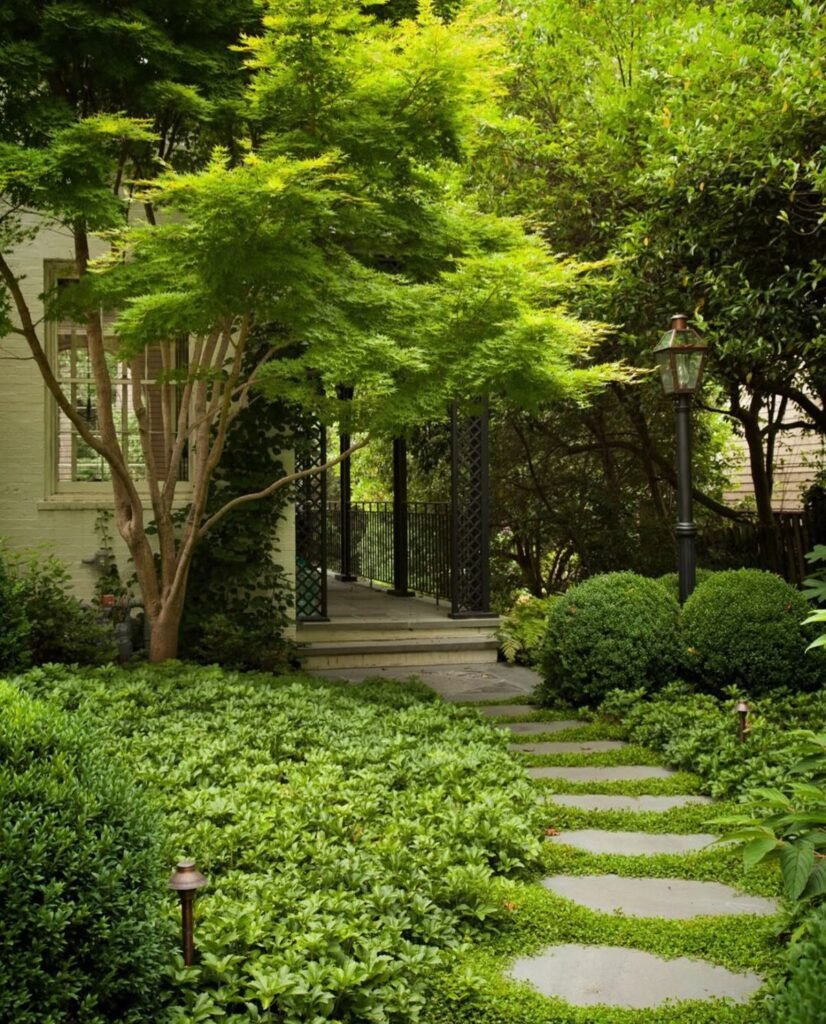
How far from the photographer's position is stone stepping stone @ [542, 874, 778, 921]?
389 cm

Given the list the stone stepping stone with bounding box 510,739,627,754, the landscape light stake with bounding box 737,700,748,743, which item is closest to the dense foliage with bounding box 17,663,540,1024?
the stone stepping stone with bounding box 510,739,627,754

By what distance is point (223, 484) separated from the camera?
9.46 metres

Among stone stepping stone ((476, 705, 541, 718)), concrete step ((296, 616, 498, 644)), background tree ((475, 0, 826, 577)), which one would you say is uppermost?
background tree ((475, 0, 826, 577))

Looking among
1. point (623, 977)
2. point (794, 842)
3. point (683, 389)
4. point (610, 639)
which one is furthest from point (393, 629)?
point (794, 842)

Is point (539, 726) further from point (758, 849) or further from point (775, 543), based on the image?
point (775, 543)

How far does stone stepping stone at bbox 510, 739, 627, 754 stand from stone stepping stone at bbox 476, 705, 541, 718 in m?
0.95

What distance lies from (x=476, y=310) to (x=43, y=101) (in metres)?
3.30

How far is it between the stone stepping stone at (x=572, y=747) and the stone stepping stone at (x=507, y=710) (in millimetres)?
947

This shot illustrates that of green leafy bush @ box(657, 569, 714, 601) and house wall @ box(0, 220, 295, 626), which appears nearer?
green leafy bush @ box(657, 569, 714, 601)

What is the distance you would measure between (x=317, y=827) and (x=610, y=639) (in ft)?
12.8

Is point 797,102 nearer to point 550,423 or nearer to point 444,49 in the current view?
point 444,49

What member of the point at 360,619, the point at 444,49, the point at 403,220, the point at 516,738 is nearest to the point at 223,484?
the point at 360,619

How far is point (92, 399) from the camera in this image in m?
9.54

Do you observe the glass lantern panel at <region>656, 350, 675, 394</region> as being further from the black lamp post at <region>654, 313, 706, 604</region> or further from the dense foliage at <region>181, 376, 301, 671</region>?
the dense foliage at <region>181, 376, 301, 671</region>
